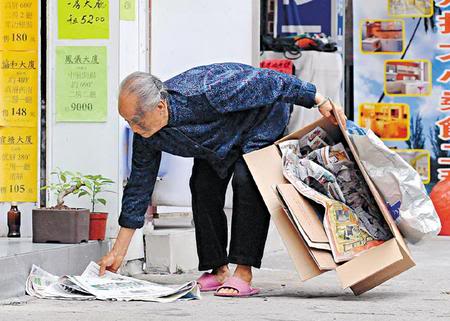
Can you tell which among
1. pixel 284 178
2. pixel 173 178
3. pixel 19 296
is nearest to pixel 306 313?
pixel 284 178

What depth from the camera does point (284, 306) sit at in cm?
472

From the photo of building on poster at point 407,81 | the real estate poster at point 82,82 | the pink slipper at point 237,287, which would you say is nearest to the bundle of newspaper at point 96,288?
the pink slipper at point 237,287

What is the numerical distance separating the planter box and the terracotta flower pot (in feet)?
0.41

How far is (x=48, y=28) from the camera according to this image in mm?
5789

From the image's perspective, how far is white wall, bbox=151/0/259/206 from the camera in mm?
6422

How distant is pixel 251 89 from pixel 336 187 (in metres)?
0.52

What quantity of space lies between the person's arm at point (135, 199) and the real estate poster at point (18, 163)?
37.0 inches

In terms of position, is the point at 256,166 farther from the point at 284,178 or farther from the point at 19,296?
the point at 19,296

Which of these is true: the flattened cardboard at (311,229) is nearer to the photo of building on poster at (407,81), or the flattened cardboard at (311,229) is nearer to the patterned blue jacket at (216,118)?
the patterned blue jacket at (216,118)

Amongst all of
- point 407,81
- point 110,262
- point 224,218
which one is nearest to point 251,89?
point 224,218

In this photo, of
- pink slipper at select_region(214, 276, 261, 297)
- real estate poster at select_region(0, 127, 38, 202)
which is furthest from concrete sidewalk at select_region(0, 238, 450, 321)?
real estate poster at select_region(0, 127, 38, 202)

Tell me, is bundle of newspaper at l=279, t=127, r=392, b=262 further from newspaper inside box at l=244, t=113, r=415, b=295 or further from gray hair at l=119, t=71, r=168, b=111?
gray hair at l=119, t=71, r=168, b=111

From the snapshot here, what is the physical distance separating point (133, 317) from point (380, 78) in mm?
4913

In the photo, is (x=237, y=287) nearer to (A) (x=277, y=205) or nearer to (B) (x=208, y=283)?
(B) (x=208, y=283)
